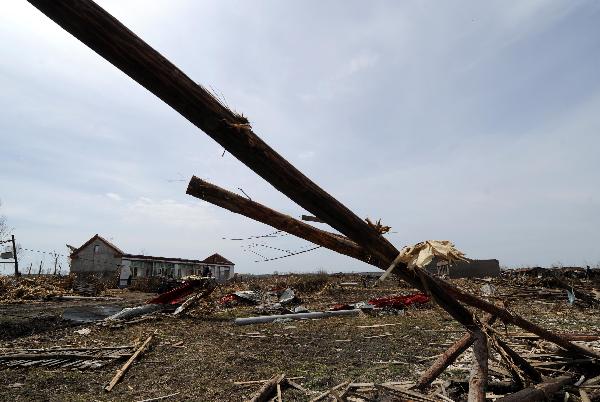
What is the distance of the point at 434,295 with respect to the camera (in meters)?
4.41

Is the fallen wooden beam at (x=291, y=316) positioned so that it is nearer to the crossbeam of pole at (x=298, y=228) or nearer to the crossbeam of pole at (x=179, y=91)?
the crossbeam of pole at (x=298, y=228)

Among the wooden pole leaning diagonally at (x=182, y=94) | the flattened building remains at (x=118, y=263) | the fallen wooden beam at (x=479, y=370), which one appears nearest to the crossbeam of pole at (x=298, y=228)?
the fallen wooden beam at (x=479, y=370)

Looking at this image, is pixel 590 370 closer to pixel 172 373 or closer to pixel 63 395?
pixel 172 373

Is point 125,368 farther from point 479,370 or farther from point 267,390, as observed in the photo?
point 479,370

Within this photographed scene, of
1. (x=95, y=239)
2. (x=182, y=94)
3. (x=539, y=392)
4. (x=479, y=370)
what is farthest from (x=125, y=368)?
(x=95, y=239)

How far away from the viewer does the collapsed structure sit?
1.92 m

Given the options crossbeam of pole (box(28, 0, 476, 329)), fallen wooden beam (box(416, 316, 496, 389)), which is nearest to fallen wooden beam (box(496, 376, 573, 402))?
fallen wooden beam (box(416, 316, 496, 389))

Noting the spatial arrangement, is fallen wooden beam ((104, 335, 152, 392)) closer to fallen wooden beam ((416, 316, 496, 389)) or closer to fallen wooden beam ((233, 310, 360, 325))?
fallen wooden beam ((233, 310, 360, 325))

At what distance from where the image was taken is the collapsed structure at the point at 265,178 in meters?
1.92

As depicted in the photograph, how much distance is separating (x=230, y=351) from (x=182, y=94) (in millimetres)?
9396

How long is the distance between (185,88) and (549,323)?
15848 millimetres

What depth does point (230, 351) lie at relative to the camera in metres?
10.1

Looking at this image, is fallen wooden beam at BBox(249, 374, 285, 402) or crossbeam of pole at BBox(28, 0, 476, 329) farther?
fallen wooden beam at BBox(249, 374, 285, 402)

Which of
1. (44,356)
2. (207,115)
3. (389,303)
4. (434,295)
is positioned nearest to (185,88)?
(207,115)
